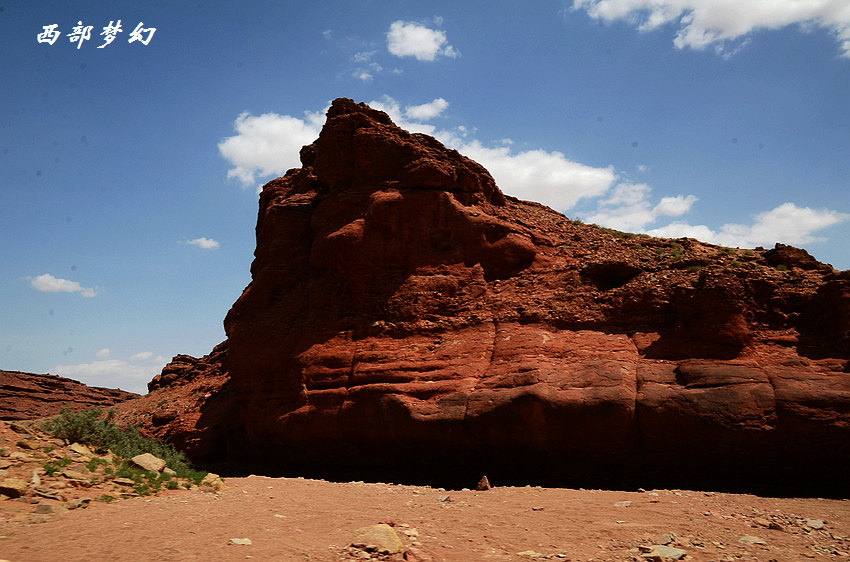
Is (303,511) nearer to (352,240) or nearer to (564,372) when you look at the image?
(564,372)

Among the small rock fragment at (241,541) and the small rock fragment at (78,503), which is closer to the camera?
the small rock fragment at (241,541)

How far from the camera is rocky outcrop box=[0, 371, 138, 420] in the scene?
3538 centimetres

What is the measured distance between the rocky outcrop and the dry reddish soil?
2917 centimetres

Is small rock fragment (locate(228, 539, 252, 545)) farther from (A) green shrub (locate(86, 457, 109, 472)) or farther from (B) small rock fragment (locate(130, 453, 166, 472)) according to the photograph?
(B) small rock fragment (locate(130, 453, 166, 472))

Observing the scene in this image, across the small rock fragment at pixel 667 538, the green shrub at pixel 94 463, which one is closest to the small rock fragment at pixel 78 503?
the green shrub at pixel 94 463

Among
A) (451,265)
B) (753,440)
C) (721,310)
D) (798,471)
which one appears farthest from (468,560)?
(451,265)

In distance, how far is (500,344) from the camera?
611 inches

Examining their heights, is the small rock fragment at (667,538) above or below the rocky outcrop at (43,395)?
below

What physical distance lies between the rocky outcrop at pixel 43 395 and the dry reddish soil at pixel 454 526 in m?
29.2

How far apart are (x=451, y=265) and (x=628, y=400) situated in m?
7.16

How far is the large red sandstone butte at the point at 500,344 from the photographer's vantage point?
12.4 meters

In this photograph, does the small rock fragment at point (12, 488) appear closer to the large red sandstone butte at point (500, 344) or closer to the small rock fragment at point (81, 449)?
the small rock fragment at point (81, 449)

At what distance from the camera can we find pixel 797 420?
38.1 ft

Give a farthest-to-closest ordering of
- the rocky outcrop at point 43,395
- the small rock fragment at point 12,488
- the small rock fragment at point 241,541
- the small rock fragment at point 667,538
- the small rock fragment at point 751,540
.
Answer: the rocky outcrop at point 43,395, the small rock fragment at point 12,488, the small rock fragment at point 751,540, the small rock fragment at point 667,538, the small rock fragment at point 241,541
